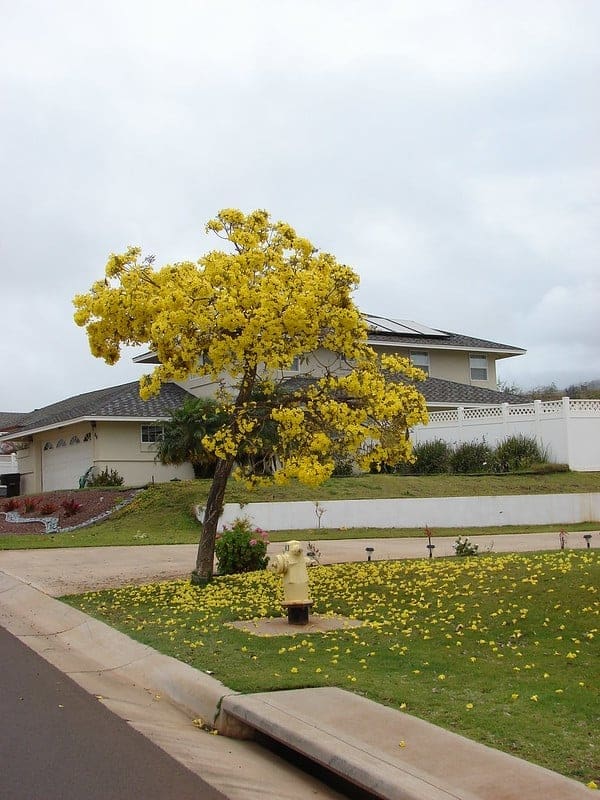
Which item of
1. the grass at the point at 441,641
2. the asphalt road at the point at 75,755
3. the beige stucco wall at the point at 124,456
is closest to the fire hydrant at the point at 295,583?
the grass at the point at 441,641

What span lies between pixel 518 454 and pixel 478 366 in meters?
11.1

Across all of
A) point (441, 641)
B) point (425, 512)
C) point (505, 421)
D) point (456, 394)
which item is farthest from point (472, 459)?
point (441, 641)

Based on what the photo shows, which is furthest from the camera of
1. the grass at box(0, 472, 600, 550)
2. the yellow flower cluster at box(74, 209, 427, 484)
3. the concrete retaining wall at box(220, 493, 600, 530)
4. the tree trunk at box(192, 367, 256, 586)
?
the concrete retaining wall at box(220, 493, 600, 530)

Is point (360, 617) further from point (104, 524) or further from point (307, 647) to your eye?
point (104, 524)

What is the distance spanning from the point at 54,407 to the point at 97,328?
35.8 m

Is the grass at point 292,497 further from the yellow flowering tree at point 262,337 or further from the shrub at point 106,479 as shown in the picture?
the yellow flowering tree at point 262,337

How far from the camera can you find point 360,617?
10898mm

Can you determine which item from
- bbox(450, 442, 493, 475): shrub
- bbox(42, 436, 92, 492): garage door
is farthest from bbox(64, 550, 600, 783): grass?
bbox(42, 436, 92, 492): garage door

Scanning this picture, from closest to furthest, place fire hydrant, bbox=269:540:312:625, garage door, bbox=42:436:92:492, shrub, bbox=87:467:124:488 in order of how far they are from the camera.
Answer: fire hydrant, bbox=269:540:312:625
shrub, bbox=87:467:124:488
garage door, bbox=42:436:92:492

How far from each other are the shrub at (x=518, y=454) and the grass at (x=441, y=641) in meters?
17.1

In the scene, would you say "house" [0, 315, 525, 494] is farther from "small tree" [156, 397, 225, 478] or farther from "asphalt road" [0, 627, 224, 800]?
"asphalt road" [0, 627, 224, 800]

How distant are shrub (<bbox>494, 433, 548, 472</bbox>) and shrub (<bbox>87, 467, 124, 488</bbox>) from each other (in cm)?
1326

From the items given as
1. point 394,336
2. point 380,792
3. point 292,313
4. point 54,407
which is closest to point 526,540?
point 292,313

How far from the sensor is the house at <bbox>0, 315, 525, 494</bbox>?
33.9 meters
